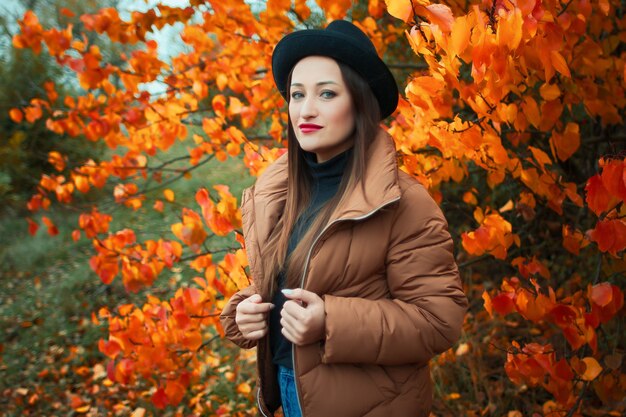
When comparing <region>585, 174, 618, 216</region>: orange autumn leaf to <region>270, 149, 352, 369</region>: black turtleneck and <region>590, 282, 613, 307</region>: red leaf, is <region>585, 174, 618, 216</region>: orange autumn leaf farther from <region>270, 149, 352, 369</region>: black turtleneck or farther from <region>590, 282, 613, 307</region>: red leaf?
<region>270, 149, 352, 369</region>: black turtleneck

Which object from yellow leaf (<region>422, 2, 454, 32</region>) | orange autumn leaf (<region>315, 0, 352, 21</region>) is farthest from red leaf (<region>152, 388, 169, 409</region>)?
yellow leaf (<region>422, 2, 454, 32</region>)

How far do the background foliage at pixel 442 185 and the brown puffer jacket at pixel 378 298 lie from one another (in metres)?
0.36

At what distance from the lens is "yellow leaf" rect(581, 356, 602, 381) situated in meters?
1.93

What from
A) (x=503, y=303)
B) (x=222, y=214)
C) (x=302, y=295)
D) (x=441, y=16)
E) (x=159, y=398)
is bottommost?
(x=159, y=398)

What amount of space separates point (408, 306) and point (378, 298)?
0.11 m

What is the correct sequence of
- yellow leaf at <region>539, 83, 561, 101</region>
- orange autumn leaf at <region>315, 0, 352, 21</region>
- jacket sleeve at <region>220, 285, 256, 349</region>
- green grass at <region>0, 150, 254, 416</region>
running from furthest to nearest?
green grass at <region>0, 150, 254, 416</region>
orange autumn leaf at <region>315, 0, 352, 21</region>
yellow leaf at <region>539, 83, 561, 101</region>
jacket sleeve at <region>220, 285, 256, 349</region>

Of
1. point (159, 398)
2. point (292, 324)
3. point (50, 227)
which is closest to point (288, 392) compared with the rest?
point (292, 324)

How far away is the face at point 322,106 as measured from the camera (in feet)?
5.27

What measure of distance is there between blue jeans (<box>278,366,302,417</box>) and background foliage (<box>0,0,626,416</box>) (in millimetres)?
634

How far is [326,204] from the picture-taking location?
5.37 ft

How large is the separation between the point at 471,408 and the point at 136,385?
2.64 m

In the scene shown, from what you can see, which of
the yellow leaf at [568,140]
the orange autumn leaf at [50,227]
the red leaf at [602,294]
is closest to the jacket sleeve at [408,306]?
the red leaf at [602,294]

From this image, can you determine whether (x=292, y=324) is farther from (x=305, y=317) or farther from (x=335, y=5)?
(x=335, y=5)

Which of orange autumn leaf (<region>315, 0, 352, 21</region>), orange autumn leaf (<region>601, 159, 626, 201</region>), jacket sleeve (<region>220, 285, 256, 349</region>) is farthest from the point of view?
orange autumn leaf (<region>315, 0, 352, 21</region>)
